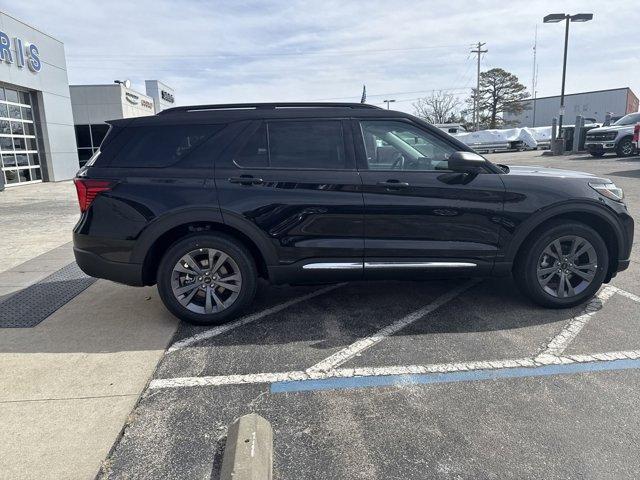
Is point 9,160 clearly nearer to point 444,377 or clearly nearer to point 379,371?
point 379,371

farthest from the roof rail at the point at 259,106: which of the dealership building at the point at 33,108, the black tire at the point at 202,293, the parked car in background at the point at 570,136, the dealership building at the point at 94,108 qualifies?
the parked car in background at the point at 570,136

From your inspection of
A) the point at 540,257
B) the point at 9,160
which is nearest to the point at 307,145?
the point at 540,257

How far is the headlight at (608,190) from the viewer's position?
4.34 meters

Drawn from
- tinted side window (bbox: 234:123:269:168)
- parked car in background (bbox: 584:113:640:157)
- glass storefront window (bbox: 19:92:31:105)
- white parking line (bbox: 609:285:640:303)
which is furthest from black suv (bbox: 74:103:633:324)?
parked car in background (bbox: 584:113:640:157)

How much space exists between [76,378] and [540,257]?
12.8 ft

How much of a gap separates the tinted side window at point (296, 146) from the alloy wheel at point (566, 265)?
80.5 inches

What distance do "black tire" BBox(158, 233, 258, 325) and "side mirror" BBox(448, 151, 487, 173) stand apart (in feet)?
6.16

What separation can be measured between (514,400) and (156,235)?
2944 millimetres

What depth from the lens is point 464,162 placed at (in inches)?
155

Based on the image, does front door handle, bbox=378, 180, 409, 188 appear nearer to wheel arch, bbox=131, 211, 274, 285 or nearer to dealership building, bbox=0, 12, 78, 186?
wheel arch, bbox=131, 211, 274, 285

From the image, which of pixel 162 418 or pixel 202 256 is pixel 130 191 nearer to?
pixel 202 256

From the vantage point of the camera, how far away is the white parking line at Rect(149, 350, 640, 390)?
3.28 metres

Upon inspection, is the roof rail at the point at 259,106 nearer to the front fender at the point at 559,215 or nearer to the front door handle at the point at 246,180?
the front door handle at the point at 246,180

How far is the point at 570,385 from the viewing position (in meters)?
3.16
